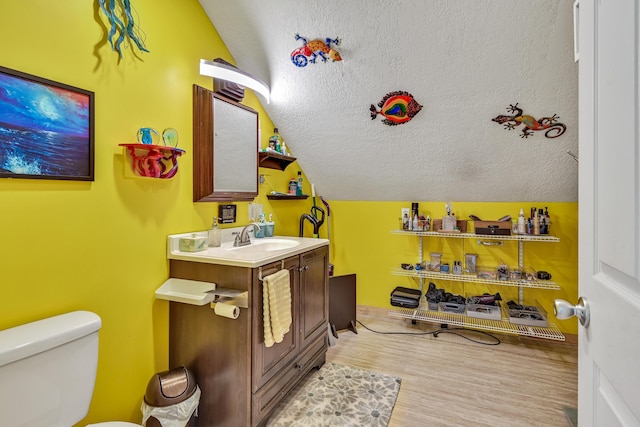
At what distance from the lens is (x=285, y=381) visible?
186 centimetres

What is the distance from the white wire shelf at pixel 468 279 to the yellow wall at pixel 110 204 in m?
1.94

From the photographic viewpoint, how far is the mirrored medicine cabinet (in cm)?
197

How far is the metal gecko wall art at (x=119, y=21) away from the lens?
1.44 m

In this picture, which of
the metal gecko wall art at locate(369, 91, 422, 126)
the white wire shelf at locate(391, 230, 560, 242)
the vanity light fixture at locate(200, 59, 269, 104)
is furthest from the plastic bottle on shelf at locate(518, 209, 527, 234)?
the vanity light fixture at locate(200, 59, 269, 104)

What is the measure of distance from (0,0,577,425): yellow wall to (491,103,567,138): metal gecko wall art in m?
2.05

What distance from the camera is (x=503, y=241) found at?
2898mm

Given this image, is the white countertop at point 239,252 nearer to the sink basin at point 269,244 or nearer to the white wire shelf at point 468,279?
the sink basin at point 269,244

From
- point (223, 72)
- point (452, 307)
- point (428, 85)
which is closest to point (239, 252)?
point (223, 72)

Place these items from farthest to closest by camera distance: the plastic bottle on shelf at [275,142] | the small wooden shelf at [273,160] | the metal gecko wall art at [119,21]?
1. the plastic bottle on shelf at [275,142]
2. the small wooden shelf at [273,160]
3. the metal gecko wall art at [119,21]

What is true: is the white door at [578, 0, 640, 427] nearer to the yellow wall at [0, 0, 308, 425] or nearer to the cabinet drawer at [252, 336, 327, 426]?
the cabinet drawer at [252, 336, 327, 426]

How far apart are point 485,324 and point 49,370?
2.95m

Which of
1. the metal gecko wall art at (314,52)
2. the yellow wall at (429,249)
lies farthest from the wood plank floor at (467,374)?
the metal gecko wall art at (314,52)

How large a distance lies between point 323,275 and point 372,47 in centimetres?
159

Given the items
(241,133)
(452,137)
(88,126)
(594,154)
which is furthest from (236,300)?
→ (452,137)
